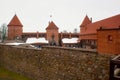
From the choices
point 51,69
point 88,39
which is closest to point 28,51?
point 51,69

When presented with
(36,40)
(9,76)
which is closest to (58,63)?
(9,76)

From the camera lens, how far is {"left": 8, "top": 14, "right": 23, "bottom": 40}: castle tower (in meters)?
48.5

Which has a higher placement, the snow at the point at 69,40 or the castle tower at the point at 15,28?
the castle tower at the point at 15,28

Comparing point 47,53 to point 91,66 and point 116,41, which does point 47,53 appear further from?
point 116,41

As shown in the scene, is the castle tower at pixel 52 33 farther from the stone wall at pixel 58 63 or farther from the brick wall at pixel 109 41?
the brick wall at pixel 109 41

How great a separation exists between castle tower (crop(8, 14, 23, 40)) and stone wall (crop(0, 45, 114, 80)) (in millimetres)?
26163

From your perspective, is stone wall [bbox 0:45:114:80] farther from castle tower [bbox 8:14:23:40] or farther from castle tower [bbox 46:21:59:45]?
castle tower [bbox 46:21:59:45]

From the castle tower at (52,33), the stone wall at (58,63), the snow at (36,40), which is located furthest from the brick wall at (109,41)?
the castle tower at (52,33)

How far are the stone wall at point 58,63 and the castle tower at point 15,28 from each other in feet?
85.8

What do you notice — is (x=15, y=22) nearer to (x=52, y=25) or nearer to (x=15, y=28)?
(x=15, y=28)

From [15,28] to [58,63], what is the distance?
115 feet

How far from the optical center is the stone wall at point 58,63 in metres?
11.6

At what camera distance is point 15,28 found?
160 ft

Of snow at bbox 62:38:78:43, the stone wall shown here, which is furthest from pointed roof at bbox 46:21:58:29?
the stone wall
